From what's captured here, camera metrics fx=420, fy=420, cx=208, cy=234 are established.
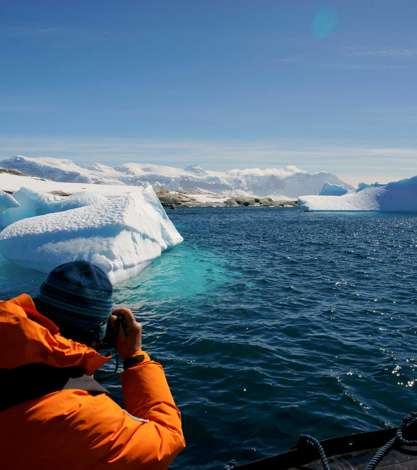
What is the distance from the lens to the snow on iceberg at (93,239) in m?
17.5

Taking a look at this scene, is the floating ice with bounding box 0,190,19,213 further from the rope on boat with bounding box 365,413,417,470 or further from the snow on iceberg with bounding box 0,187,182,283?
the rope on boat with bounding box 365,413,417,470

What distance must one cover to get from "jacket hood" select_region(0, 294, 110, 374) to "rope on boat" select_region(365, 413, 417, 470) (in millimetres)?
3361

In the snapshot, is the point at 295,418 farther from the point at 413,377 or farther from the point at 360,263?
the point at 360,263

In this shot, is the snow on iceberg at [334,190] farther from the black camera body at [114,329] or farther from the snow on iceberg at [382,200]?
the black camera body at [114,329]

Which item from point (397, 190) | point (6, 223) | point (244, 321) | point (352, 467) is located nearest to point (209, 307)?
point (244, 321)

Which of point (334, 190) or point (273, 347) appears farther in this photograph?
point (334, 190)

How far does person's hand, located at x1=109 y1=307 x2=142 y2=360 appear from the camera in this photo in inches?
107

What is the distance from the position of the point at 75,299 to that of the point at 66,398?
1.78ft

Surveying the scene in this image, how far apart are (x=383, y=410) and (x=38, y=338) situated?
7.20 metres

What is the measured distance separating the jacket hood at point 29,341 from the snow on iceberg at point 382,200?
8415 cm

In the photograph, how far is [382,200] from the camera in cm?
8269

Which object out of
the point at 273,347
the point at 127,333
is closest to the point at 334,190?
the point at 273,347

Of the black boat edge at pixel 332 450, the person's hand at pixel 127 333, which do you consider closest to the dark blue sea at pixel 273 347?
the black boat edge at pixel 332 450

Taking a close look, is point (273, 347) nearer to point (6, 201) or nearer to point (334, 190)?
point (6, 201)
